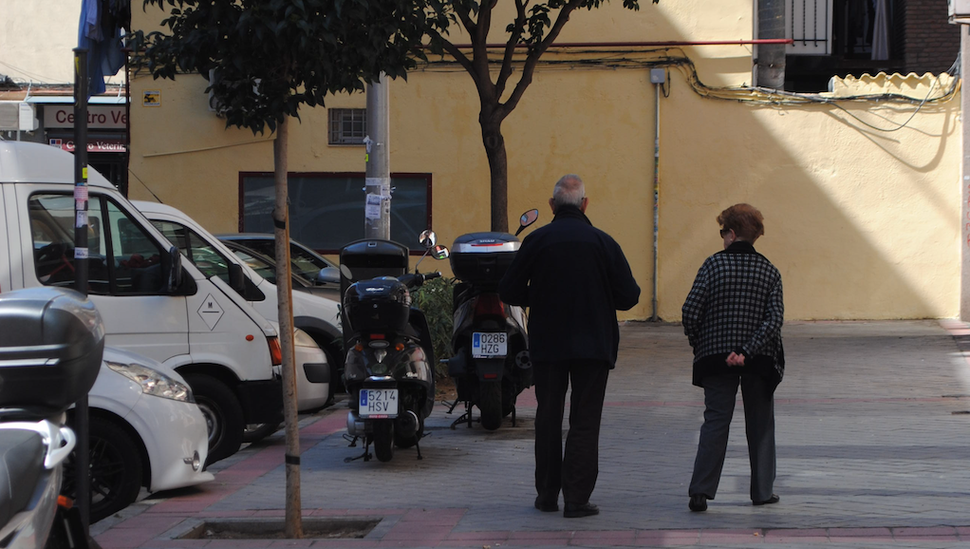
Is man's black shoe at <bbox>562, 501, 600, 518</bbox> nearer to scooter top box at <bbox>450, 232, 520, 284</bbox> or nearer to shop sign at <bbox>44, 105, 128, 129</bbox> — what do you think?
scooter top box at <bbox>450, 232, 520, 284</bbox>

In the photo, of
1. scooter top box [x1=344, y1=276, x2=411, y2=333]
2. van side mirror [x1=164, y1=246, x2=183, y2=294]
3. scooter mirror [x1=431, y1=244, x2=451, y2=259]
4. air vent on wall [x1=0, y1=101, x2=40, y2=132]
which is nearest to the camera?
scooter top box [x1=344, y1=276, x2=411, y2=333]

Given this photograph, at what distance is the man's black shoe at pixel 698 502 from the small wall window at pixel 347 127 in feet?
38.4

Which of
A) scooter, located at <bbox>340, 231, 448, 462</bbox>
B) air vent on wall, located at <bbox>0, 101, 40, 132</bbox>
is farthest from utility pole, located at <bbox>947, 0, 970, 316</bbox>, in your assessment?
air vent on wall, located at <bbox>0, 101, 40, 132</bbox>

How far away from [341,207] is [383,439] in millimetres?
9839

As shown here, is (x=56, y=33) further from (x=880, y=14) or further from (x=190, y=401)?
(x=190, y=401)

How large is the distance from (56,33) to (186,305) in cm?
1866

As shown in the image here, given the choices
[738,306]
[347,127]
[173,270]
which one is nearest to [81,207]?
[173,270]

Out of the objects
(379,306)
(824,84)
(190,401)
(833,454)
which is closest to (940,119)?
(824,84)

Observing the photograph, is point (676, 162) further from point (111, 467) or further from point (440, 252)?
point (111, 467)

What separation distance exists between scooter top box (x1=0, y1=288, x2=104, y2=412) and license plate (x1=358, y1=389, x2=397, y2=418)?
12.9 ft

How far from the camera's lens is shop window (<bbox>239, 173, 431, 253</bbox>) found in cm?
1695

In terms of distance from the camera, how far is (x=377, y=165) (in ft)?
36.7

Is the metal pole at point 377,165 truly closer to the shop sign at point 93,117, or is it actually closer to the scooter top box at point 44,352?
the scooter top box at point 44,352

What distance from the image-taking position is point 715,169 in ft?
54.2
